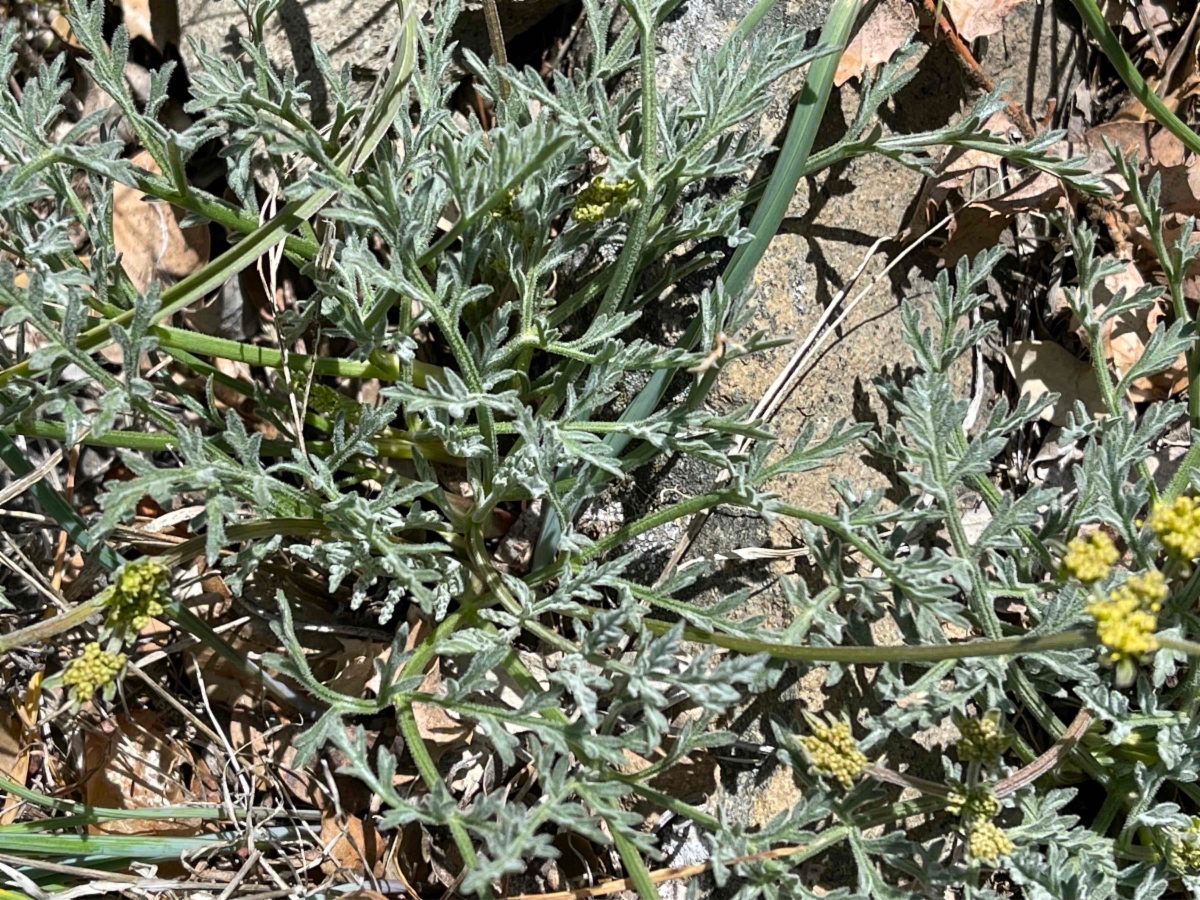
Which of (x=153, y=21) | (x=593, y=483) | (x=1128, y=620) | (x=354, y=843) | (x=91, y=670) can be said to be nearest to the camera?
(x=1128, y=620)

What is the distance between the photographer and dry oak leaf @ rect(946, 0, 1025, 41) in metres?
2.95

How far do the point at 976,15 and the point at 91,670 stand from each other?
2826mm

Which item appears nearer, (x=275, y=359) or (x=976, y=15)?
(x=275, y=359)

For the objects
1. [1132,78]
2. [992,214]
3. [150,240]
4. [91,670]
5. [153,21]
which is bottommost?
[992,214]

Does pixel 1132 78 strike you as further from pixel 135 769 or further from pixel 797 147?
pixel 135 769

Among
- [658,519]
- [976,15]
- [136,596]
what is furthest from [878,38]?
[136,596]

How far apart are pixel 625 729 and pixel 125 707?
1381mm

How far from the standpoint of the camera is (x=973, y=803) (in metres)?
2.26

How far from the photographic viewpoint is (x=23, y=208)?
2.35m

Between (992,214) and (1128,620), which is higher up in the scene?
(992,214)

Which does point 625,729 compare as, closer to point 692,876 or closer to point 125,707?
point 692,876

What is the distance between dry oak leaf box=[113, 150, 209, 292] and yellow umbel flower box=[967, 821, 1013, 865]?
271 centimetres

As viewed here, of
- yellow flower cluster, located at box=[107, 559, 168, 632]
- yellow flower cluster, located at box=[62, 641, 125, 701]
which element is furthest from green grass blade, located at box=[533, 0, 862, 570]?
yellow flower cluster, located at box=[62, 641, 125, 701]

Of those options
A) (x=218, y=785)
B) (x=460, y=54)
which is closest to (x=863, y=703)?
(x=218, y=785)
